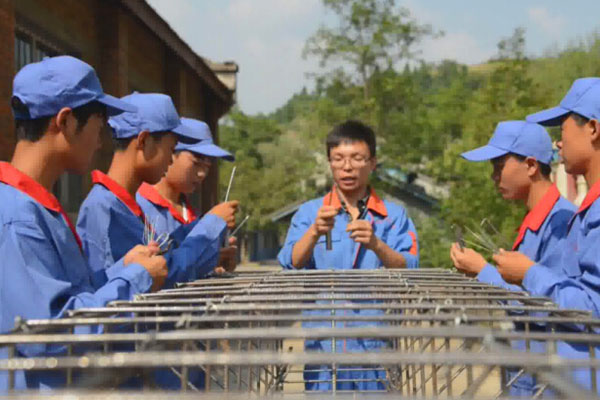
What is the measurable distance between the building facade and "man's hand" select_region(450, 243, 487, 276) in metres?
4.01

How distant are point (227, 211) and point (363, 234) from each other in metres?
0.66

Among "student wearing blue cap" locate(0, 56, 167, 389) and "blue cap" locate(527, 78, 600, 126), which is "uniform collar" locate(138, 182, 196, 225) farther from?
"blue cap" locate(527, 78, 600, 126)

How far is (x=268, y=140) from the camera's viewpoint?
87.0m

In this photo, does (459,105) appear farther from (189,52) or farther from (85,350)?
(85,350)

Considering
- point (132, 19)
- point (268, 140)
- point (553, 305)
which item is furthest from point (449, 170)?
point (268, 140)

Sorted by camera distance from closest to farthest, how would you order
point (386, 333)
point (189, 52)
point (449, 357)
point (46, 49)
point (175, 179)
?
1. point (449, 357)
2. point (386, 333)
3. point (175, 179)
4. point (46, 49)
5. point (189, 52)

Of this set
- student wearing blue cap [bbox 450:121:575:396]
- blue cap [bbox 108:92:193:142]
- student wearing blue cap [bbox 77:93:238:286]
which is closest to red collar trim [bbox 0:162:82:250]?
student wearing blue cap [bbox 77:93:238:286]

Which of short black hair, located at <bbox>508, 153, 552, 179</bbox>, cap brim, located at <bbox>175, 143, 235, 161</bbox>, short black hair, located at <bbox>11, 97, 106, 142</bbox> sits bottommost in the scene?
short black hair, located at <bbox>508, 153, 552, 179</bbox>

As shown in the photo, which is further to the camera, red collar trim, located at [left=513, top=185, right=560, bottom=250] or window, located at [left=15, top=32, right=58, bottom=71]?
window, located at [left=15, top=32, right=58, bottom=71]

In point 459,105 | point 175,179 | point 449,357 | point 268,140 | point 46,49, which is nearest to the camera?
point 449,357

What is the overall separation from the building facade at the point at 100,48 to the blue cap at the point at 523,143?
380 cm

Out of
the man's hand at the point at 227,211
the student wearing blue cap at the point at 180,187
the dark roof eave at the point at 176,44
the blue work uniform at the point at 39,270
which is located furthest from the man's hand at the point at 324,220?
the dark roof eave at the point at 176,44

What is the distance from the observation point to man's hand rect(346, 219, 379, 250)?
362cm

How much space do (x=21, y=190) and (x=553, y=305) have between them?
1548 mm
